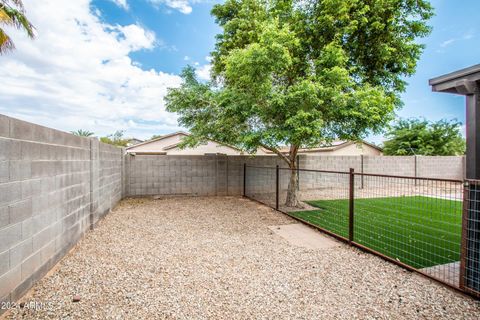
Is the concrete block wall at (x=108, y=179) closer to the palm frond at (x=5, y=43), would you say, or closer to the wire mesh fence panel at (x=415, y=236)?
the palm frond at (x=5, y=43)

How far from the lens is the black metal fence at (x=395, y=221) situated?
2.76m

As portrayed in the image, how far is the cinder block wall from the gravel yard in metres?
0.26

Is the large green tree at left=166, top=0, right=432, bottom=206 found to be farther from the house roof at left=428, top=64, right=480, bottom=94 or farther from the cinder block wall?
the cinder block wall

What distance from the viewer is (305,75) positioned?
711 cm

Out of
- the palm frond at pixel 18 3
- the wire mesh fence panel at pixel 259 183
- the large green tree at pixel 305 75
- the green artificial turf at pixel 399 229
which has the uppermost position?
the palm frond at pixel 18 3

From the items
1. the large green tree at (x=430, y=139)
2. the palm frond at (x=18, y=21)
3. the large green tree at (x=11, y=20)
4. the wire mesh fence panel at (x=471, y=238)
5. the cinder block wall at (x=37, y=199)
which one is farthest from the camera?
the large green tree at (x=430, y=139)

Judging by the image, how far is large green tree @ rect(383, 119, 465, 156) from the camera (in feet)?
57.1

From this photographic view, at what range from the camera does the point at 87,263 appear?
11.2 feet

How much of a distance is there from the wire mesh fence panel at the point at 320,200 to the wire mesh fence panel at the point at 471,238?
2.03 meters

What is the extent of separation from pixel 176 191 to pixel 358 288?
7121mm

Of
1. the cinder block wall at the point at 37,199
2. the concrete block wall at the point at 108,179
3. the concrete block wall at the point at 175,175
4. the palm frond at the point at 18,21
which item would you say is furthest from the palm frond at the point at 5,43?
the cinder block wall at the point at 37,199

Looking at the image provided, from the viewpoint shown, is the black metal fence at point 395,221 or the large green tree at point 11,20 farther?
the large green tree at point 11,20

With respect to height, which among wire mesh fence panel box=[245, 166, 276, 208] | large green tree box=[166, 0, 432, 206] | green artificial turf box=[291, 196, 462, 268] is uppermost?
large green tree box=[166, 0, 432, 206]

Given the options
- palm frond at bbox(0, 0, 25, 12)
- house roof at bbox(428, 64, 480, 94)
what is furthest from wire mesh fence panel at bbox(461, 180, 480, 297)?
palm frond at bbox(0, 0, 25, 12)
